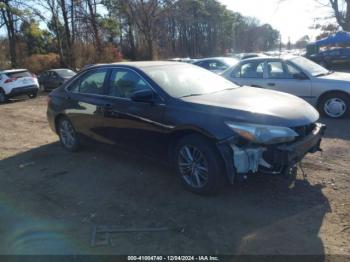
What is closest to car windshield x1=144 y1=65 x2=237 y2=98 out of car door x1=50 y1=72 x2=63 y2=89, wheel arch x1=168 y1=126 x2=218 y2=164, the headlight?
wheel arch x1=168 y1=126 x2=218 y2=164

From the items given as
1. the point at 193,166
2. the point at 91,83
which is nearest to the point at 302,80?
the point at 91,83

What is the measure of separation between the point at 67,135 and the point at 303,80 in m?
5.28

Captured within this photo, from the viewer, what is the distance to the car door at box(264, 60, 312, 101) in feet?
27.3

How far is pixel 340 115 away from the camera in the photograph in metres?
8.16

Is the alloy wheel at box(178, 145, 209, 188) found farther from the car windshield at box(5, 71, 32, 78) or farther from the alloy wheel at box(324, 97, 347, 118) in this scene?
the car windshield at box(5, 71, 32, 78)

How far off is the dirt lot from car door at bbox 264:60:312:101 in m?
2.47

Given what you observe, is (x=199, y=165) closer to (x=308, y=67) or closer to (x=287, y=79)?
(x=287, y=79)

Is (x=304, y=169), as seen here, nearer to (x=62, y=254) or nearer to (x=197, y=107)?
(x=197, y=107)

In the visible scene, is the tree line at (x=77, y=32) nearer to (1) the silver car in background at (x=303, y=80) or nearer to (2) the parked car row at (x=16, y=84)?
(2) the parked car row at (x=16, y=84)

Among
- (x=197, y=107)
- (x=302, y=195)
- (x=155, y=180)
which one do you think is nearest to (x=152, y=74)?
(x=197, y=107)

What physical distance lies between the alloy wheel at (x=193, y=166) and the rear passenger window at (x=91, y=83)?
1.93 metres

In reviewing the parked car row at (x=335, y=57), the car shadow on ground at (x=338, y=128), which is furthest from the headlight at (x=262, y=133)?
the parked car row at (x=335, y=57)

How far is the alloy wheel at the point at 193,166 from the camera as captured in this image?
431 centimetres

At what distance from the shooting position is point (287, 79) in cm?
852
